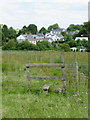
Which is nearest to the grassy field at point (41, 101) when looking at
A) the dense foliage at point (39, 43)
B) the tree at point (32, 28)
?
the dense foliage at point (39, 43)

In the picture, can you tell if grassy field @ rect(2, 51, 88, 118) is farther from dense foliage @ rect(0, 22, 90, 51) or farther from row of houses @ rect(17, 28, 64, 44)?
row of houses @ rect(17, 28, 64, 44)

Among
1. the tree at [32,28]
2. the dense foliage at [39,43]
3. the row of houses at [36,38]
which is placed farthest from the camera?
the tree at [32,28]

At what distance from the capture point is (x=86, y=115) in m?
4.44

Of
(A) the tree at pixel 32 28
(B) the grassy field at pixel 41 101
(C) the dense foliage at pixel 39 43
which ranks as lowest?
(B) the grassy field at pixel 41 101

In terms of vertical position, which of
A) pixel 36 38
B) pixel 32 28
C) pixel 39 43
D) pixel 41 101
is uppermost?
pixel 32 28

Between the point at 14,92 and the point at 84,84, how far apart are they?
2.24 metres

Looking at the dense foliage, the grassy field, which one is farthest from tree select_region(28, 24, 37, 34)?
the grassy field

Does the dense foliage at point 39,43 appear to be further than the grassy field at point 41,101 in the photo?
Yes

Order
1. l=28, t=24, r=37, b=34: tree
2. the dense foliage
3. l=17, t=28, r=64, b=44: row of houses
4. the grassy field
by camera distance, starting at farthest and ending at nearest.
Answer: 1. l=28, t=24, r=37, b=34: tree
2. l=17, t=28, r=64, b=44: row of houses
3. the dense foliage
4. the grassy field

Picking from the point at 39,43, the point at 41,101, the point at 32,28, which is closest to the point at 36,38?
the point at 32,28

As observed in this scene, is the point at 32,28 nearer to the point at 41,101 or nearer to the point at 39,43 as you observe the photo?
the point at 39,43

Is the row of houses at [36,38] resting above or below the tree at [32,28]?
below

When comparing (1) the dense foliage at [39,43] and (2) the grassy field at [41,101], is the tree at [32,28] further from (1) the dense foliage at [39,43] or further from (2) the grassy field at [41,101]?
(2) the grassy field at [41,101]

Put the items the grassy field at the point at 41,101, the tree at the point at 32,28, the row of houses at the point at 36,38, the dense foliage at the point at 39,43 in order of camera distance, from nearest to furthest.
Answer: the grassy field at the point at 41,101, the dense foliage at the point at 39,43, the row of houses at the point at 36,38, the tree at the point at 32,28
